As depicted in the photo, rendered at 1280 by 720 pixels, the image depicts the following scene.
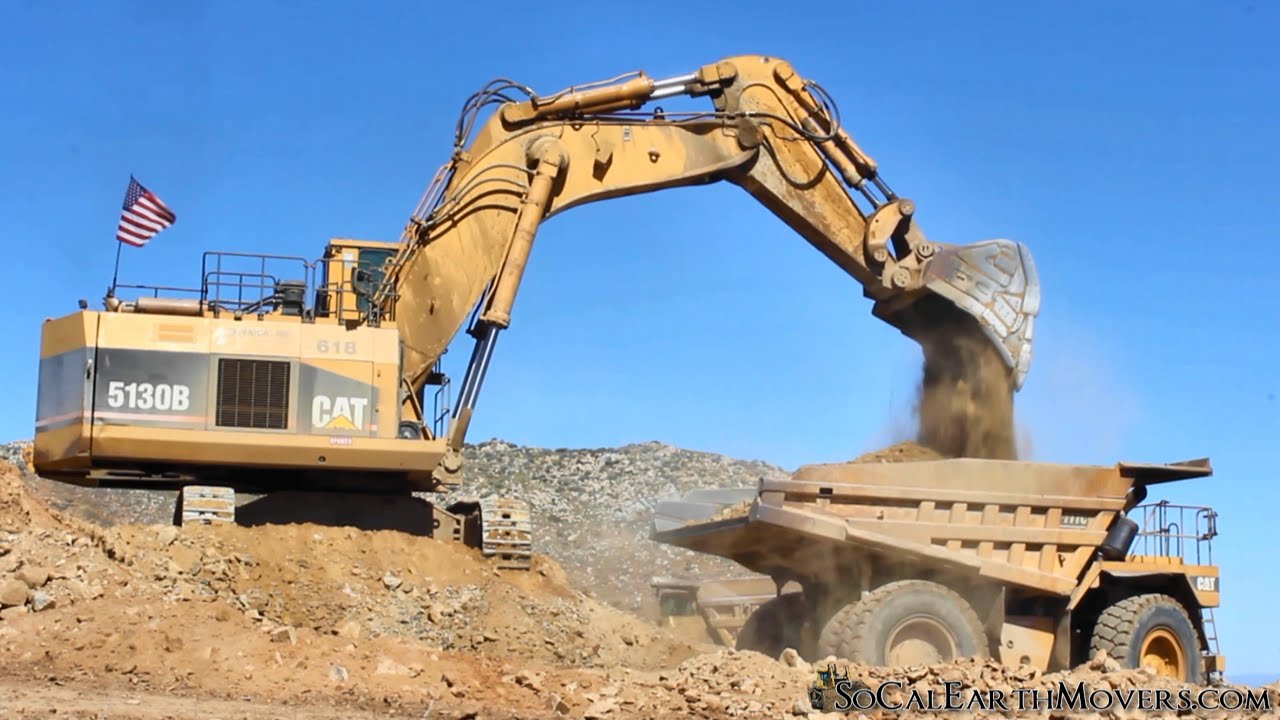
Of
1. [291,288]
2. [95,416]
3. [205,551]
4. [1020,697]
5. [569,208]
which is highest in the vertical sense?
[569,208]

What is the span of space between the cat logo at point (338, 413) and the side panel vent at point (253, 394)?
283mm

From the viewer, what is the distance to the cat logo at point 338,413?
15094 mm

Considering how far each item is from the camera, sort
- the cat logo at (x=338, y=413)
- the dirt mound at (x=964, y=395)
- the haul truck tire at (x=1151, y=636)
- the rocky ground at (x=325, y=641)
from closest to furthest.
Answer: the rocky ground at (x=325, y=641) → the haul truck tire at (x=1151, y=636) → the cat logo at (x=338, y=413) → the dirt mound at (x=964, y=395)

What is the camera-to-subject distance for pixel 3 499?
47.9ft

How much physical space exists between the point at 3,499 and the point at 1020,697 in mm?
9252

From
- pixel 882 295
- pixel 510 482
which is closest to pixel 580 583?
pixel 510 482

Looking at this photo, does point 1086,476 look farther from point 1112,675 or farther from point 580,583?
point 580,583

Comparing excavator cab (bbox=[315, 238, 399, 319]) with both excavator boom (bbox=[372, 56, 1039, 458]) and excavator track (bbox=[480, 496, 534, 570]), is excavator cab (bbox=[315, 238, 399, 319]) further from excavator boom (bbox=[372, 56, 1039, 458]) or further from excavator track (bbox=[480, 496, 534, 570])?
excavator track (bbox=[480, 496, 534, 570])

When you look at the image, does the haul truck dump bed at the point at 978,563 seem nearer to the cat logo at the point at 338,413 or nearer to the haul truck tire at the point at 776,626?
the haul truck tire at the point at 776,626

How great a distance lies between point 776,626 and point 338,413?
4.99m

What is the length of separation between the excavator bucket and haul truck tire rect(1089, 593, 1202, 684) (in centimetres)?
289

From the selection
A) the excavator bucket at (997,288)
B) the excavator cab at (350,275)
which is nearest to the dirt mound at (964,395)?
the excavator bucket at (997,288)

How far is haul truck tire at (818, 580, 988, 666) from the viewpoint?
45.4 feet

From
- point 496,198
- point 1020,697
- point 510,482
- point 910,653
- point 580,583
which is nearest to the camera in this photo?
point 1020,697
